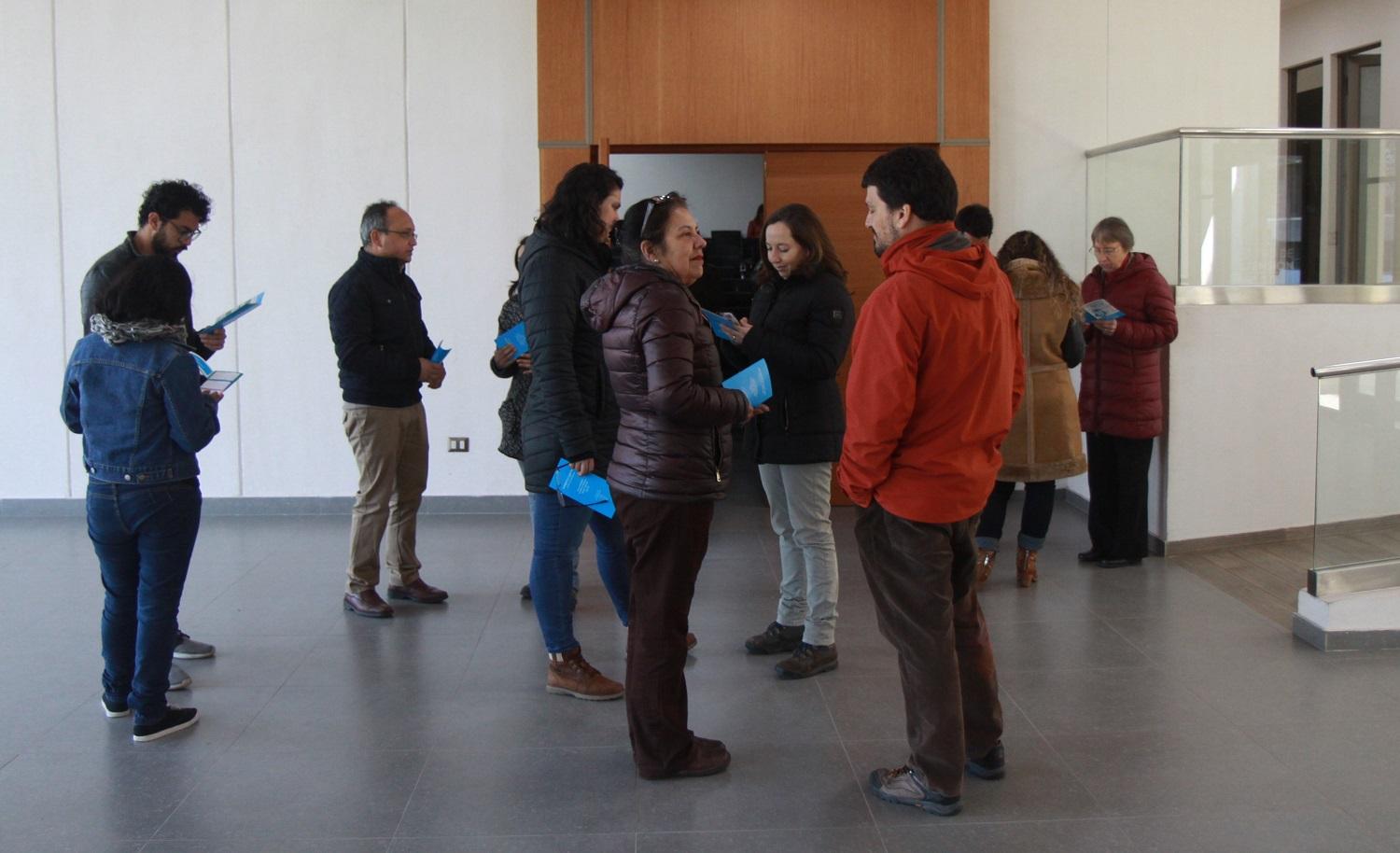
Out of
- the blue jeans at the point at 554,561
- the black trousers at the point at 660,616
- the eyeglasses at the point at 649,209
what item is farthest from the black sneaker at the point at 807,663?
the eyeglasses at the point at 649,209

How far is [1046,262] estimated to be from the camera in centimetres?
531

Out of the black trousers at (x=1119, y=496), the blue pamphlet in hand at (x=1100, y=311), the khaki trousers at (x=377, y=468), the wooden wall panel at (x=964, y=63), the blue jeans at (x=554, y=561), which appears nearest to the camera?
the blue jeans at (x=554, y=561)

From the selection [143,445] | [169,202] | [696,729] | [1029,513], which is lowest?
[696,729]

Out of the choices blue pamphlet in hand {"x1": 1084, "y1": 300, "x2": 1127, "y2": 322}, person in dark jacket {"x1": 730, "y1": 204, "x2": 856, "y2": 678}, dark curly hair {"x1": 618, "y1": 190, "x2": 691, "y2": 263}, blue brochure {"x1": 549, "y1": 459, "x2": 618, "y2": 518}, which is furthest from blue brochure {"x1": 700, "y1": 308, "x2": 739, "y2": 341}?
blue pamphlet in hand {"x1": 1084, "y1": 300, "x2": 1127, "y2": 322}

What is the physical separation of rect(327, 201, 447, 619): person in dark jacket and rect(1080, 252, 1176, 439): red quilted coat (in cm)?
303

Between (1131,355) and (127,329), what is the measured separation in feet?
14.0

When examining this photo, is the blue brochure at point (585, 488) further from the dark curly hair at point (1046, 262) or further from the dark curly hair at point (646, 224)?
the dark curly hair at point (1046, 262)

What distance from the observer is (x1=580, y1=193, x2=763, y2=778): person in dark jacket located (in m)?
3.24

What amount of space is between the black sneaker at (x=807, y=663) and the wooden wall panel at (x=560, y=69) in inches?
148

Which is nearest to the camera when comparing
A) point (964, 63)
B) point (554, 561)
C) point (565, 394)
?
point (565, 394)

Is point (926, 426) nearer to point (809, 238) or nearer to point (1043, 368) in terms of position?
point (809, 238)

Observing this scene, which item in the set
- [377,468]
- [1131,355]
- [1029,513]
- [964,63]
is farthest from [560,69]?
[1029,513]

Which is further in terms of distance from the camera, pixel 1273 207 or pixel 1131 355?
pixel 1273 207

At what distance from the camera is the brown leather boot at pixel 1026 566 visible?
18.1 ft
